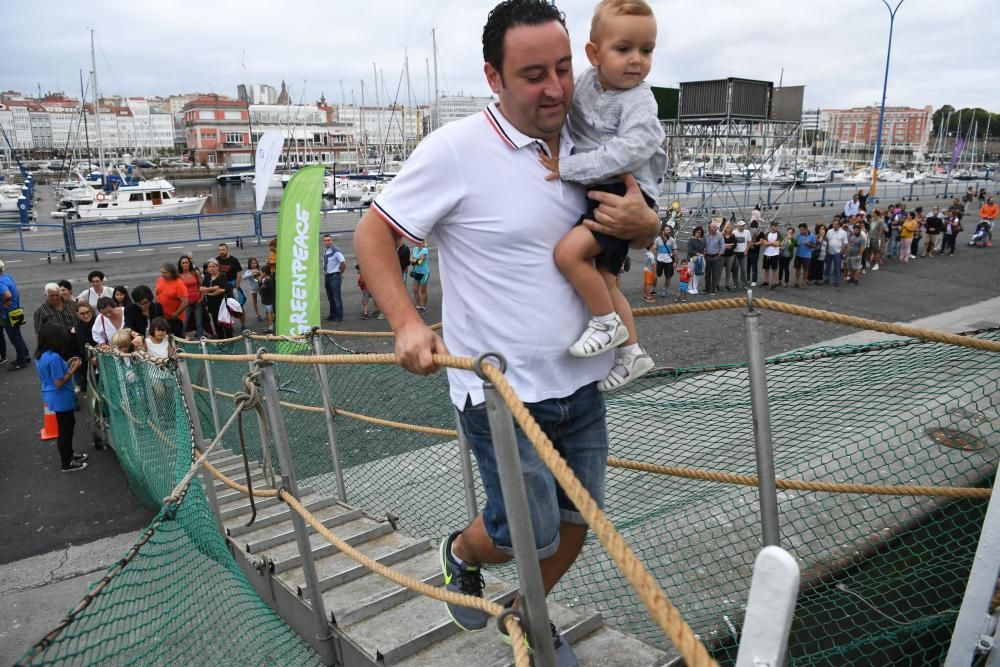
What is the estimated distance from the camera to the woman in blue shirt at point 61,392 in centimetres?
724

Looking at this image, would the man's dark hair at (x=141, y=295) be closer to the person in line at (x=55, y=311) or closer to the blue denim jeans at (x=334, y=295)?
the person in line at (x=55, y=311)

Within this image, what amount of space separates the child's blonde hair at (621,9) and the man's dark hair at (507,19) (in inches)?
10.0

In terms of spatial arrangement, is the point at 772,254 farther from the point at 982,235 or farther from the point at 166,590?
the point at 166,590

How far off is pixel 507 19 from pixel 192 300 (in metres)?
10.9

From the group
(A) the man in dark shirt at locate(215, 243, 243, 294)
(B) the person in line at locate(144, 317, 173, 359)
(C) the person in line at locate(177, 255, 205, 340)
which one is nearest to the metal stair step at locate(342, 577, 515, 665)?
(B) the person in line at locate(144, 317, 173, 359)

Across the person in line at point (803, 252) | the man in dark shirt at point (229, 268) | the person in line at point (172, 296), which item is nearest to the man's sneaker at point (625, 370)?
the person in line at point (172, 296)

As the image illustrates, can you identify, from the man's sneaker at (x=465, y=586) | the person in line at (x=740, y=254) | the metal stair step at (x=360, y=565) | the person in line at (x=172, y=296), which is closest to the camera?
the man's sneaker at (x=465, y=586)

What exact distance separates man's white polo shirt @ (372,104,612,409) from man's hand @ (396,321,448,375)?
Answer: 21 cm

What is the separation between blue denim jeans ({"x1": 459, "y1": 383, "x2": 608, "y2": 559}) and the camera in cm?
199

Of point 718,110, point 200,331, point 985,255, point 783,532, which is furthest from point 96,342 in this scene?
point 985,255

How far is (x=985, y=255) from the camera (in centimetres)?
2208

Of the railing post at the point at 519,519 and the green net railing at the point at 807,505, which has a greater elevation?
the railing post at the point at 519,519

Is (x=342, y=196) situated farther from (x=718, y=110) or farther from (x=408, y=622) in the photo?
(x=408, y=622)

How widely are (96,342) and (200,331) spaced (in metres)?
3.59
